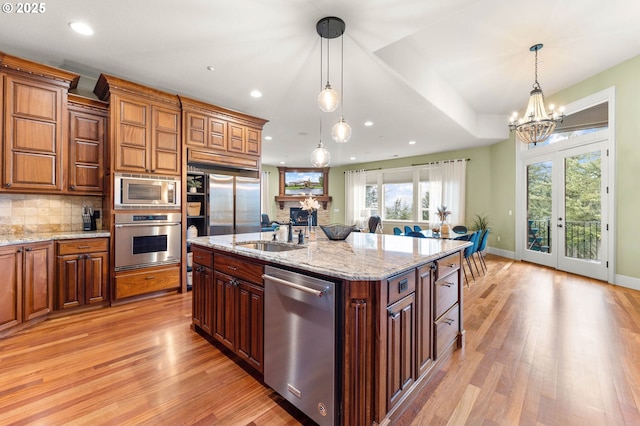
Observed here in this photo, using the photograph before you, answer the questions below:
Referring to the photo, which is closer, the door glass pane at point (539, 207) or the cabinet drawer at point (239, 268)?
the cabinet drawer at point (239, 268)

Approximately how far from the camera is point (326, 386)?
1444mm

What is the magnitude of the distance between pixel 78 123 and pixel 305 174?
25.5ft

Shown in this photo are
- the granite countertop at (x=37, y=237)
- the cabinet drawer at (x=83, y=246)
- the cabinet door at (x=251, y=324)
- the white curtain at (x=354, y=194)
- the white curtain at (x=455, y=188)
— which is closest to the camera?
the cabinet door at (x=251, y=324)

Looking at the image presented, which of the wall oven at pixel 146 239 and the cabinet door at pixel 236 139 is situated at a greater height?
the cabinet door at pixel 236 139

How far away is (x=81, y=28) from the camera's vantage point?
2500 millimetres

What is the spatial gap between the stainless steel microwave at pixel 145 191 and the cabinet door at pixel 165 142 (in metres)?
0.14

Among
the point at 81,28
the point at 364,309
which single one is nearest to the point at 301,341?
the point at 364,309

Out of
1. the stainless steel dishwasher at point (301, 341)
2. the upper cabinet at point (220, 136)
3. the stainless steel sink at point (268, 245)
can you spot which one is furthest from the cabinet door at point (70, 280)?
the stainless steel dishwasher at point (301, 341)

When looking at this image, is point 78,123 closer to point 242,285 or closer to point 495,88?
point 242,285

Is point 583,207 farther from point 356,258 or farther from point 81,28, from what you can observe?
point 81,28

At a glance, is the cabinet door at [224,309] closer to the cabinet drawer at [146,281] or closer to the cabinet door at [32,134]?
the cabinet drawer at [146,281]

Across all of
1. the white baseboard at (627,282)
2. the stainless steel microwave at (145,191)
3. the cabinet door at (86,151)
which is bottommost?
the white baseboard at (627,282)

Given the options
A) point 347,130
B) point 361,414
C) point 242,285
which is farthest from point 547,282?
point 242,285

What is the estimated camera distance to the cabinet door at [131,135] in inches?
131
